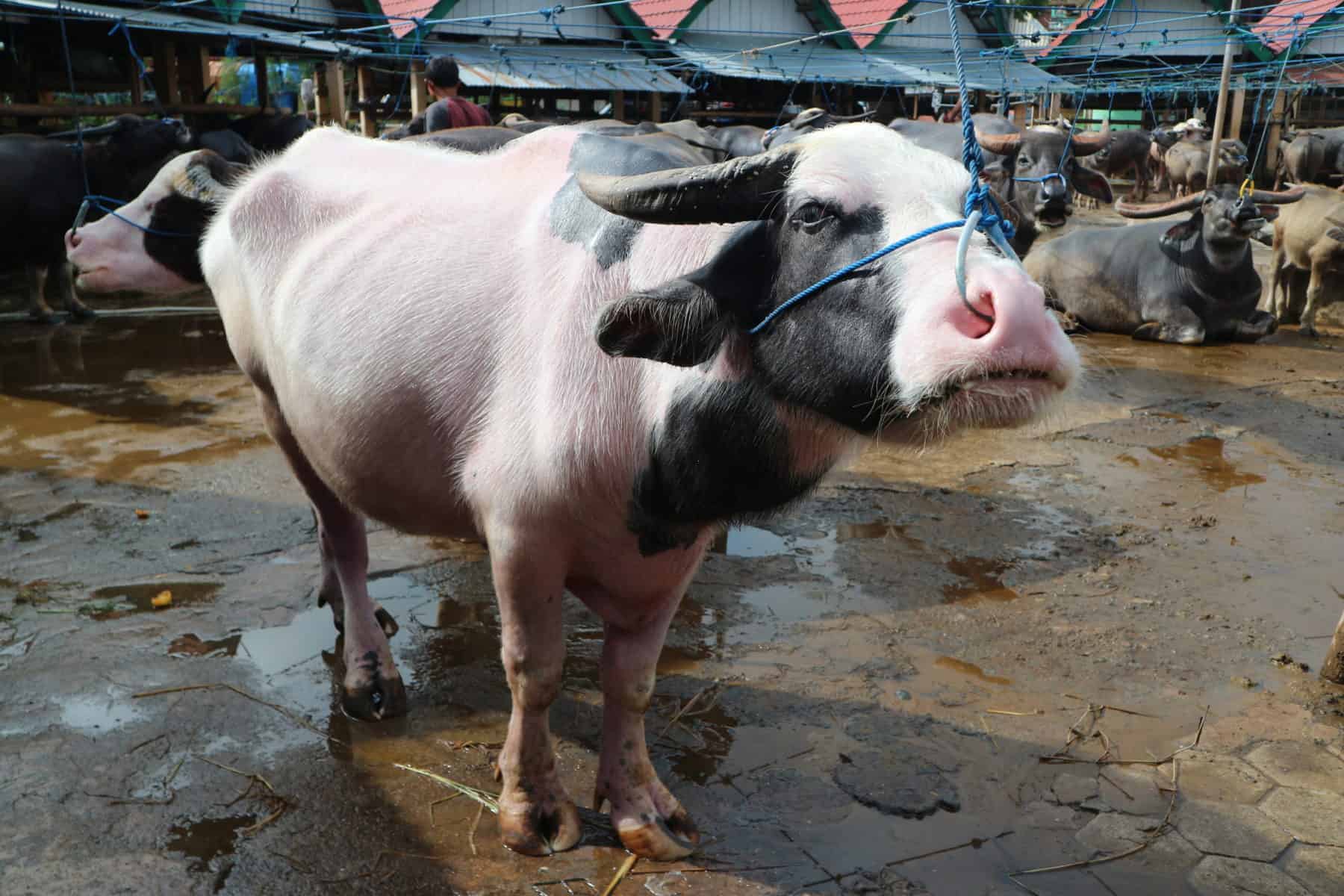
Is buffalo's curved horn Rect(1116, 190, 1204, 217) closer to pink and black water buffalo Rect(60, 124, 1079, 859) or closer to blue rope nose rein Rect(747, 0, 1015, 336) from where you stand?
pink and black water buffalo Rect(60, 124, 1079, 859)

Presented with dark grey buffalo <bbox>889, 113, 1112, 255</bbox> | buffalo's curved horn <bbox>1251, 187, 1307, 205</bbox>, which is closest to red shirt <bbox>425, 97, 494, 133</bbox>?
dark grey buffalo <bbox>889, 113, 1112, 255</bbox>

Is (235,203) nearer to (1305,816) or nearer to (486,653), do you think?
(486,653)

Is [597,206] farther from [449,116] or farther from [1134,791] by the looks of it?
[449,116]

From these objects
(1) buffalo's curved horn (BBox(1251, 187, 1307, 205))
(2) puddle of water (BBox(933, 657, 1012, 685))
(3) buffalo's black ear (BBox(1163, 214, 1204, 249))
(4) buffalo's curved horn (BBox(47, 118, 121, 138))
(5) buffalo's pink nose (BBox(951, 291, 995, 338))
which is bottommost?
(2) puddle of water (BBox(933, 657, 1012, 685))

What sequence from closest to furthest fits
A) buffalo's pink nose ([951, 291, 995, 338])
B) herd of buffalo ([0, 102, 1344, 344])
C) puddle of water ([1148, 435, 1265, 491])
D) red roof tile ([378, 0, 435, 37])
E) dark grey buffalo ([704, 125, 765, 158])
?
buffalo's pink nose ([951, 291, 995, 338])
puddle of water ([1148, 435, 1265, 491])
herd of buffalo ([0, 102, 1344, 344])
dark grey buffalo ([704, 125, 765, 158])
red roof tile ([378, 0, 435, 37])

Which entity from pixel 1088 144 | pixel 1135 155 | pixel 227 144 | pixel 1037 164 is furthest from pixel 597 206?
pixel 1135 155

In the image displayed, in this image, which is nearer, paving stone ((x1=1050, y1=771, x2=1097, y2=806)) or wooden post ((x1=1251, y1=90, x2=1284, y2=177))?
paving stone ((x1=1050, y1=771, x2=1097, y2=806))

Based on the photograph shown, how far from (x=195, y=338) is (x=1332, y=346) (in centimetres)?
889

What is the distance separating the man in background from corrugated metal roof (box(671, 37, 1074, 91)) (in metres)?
8.33

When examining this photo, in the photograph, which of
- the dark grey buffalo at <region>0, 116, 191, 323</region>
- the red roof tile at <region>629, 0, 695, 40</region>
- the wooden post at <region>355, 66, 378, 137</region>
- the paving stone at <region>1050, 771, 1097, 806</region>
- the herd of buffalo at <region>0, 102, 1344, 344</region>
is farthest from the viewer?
the red roof tile at <region>629, 0, 695, 40</region>

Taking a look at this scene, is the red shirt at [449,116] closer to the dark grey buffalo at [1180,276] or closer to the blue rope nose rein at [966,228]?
the blue rope nose rein at [966,228]

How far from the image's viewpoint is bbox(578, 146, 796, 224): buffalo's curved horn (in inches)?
74.9

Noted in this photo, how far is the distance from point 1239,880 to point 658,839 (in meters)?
1.33

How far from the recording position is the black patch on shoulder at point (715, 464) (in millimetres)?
2076
